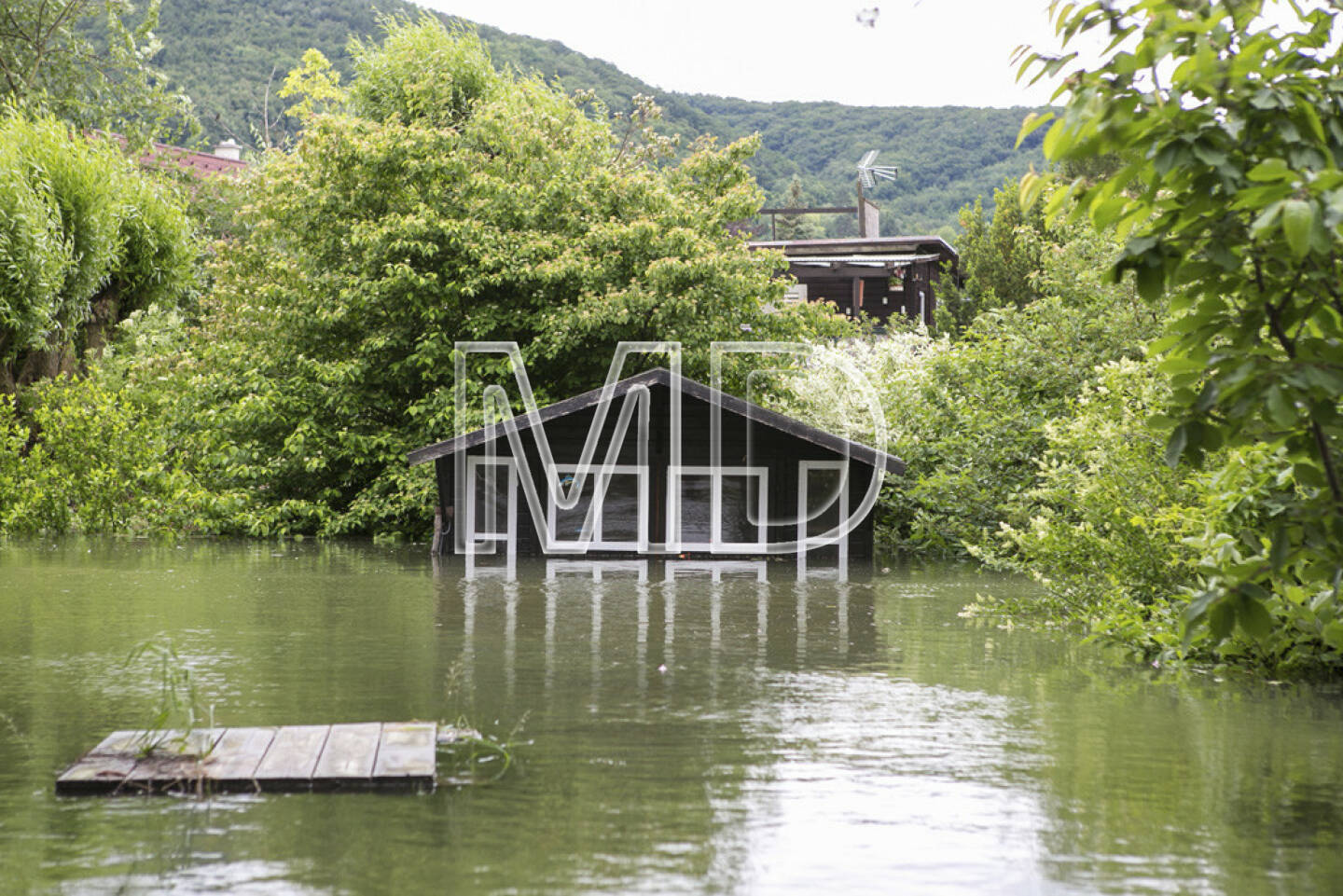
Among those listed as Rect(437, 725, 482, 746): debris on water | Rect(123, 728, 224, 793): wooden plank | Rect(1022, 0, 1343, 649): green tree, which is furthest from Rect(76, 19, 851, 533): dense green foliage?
Rect(1022, 0, 1343, 649): green tree

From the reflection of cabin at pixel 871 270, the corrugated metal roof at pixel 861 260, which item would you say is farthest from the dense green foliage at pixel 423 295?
the reflection of cabin at pixel 871 270

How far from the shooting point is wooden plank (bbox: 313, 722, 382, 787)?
5.25 m

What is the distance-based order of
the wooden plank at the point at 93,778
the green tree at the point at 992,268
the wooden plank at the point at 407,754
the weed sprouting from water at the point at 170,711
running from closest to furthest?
the wooden plank at the point at 93,778 → the wooden plank at the point at 407,754 → the weed sprouting from water at the point at 170,711 → the green tree at the point at 992,268

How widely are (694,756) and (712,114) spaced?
6029 centimetres

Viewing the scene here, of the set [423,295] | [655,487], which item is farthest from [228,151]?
[655,487]

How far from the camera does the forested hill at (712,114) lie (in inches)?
2154

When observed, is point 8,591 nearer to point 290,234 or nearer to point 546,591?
point 546,591

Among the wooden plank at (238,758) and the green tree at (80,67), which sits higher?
the green tree at (80,67)

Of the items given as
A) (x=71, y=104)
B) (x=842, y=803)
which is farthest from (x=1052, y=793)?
(x=71, y=104)

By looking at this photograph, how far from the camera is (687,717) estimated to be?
22.3ft

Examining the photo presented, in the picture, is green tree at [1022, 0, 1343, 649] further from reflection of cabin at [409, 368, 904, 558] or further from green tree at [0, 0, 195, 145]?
green tree at [0, 0, 195, 145]

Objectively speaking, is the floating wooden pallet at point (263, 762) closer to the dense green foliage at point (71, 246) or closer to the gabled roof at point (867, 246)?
→ the dense green foliage at point (71, 246)

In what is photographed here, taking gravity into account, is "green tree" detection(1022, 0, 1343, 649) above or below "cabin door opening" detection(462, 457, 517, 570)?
above

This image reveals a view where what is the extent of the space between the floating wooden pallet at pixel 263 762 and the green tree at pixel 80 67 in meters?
25.9
